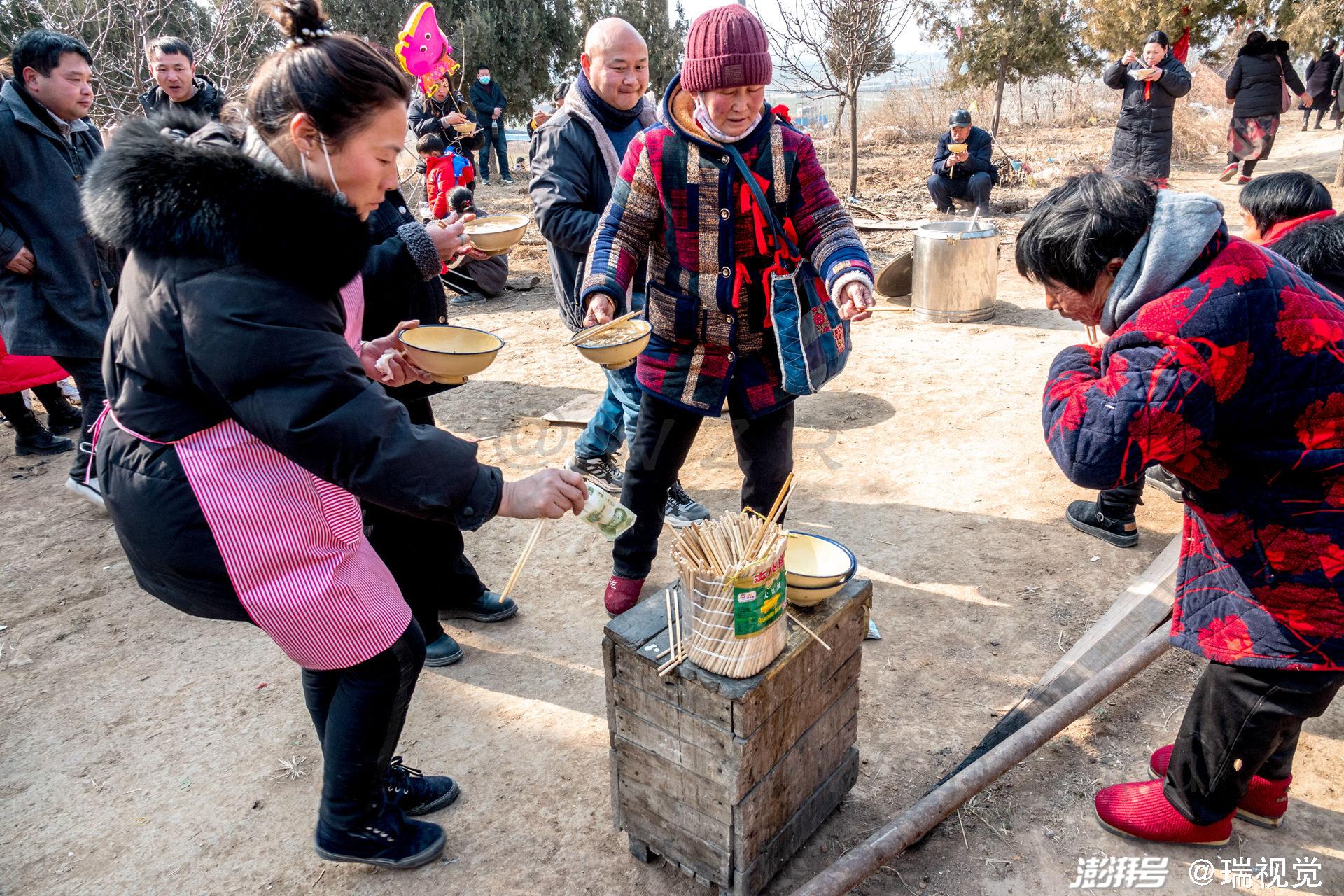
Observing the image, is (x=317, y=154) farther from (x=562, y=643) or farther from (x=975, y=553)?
(x=975, y=553)

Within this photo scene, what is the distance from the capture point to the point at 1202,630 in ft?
6.57

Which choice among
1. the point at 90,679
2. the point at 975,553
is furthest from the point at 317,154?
the point at 975,553

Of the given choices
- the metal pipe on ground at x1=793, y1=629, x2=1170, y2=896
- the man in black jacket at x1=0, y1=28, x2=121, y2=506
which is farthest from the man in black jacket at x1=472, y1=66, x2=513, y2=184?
the metal pipe on ground at x1=793, y1=629, x2=1170, y2=896

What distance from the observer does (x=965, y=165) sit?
932 cm

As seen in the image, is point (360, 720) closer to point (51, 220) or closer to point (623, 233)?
point (623, 233)

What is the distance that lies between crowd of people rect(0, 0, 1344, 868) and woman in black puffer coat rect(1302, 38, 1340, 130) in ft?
57.9

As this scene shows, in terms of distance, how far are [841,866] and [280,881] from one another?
4.71 feet

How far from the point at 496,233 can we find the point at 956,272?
4.27 m

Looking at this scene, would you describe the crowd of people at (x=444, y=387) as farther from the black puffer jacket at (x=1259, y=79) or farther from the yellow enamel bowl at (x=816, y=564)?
the black puffer jacket at (x=1259, y=79)

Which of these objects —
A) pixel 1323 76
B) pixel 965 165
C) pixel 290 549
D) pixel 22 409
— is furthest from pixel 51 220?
pixel 1323 76

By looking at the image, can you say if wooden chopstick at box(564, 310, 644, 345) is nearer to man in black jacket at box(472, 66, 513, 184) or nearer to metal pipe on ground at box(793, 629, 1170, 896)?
metal pipe on ground at box(793, 629, 1170, 896)

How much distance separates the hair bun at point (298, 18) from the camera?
167 centimetres

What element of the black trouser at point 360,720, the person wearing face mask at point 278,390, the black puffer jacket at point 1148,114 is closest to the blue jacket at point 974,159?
the black puffer jacket at point 1148,114

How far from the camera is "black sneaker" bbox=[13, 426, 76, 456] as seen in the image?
16.8 feet
